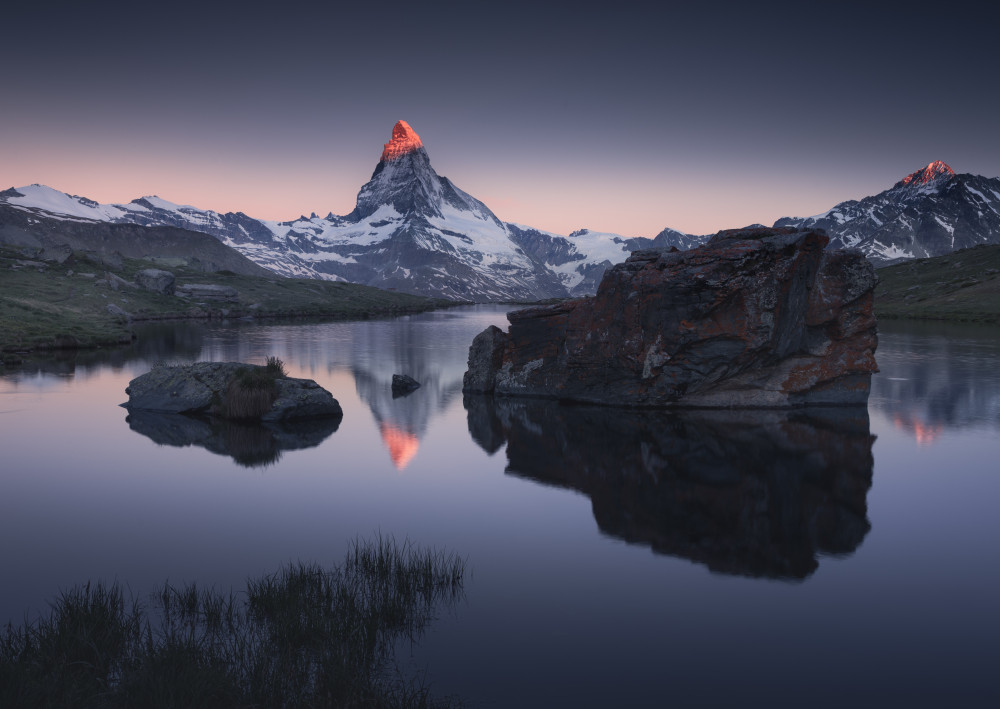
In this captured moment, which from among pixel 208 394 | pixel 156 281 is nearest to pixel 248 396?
pixel 208 394

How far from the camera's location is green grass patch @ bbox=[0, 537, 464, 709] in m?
7.86

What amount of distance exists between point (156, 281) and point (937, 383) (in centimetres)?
13606

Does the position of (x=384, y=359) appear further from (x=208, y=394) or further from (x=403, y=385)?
(x=208, y=394)

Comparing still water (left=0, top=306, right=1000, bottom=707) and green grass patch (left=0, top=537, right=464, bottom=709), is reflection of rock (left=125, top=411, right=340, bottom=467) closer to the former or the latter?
still water (left=0, top=306, right=1000, bottom=707)

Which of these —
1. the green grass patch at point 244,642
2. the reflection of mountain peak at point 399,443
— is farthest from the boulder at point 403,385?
the green grass patch at point 244,642

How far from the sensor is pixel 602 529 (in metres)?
15.4

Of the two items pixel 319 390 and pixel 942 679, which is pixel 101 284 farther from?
pixel 942 679

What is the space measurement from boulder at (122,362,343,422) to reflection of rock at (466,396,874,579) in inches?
285

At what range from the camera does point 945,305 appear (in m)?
118

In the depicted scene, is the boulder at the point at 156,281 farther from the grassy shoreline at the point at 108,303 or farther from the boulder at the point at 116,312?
the boulder at the point at 116,312

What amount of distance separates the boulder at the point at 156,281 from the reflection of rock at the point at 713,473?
12208cm

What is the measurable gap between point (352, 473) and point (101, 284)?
11840cm

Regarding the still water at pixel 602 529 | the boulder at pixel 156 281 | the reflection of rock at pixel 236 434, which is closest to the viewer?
the still water at pixel 602 529

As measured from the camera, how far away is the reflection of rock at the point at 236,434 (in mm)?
23328
